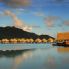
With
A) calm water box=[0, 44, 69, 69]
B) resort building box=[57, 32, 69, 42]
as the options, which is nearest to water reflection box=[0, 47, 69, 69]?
calm water box=[0, 44, 69, 69]

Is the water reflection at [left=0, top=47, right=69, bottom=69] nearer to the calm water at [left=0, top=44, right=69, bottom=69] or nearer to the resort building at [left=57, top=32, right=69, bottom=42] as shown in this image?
the calm water at [left=0, top=44, right=69, bottom=69]

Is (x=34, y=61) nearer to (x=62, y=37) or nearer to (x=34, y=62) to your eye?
(x=34, y=62)

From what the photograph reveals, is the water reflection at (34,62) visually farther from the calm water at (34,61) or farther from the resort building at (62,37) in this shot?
the resort building at (62,37)

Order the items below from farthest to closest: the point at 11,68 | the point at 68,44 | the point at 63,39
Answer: the point at 63,39 → the point at 68,44 → the point at 11,68

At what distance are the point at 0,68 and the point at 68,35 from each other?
65875mm

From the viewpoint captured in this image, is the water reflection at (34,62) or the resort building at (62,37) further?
the resort building at (62,37)

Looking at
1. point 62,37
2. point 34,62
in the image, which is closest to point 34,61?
point 34,62

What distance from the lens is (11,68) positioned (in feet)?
49.9

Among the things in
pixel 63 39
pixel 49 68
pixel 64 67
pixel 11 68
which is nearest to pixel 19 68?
pixel 11 68

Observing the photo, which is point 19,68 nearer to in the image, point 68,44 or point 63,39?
point 68,44

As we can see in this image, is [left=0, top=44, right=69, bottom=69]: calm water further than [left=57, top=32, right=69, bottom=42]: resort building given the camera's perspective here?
No

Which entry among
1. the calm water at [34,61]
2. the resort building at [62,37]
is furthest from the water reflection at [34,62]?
the resort building at [62,37]

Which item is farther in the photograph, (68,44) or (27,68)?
(68,44)

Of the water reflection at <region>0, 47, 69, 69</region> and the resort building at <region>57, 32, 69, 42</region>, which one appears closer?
the water reflection at <region>0, 47, 69, 69</region>
